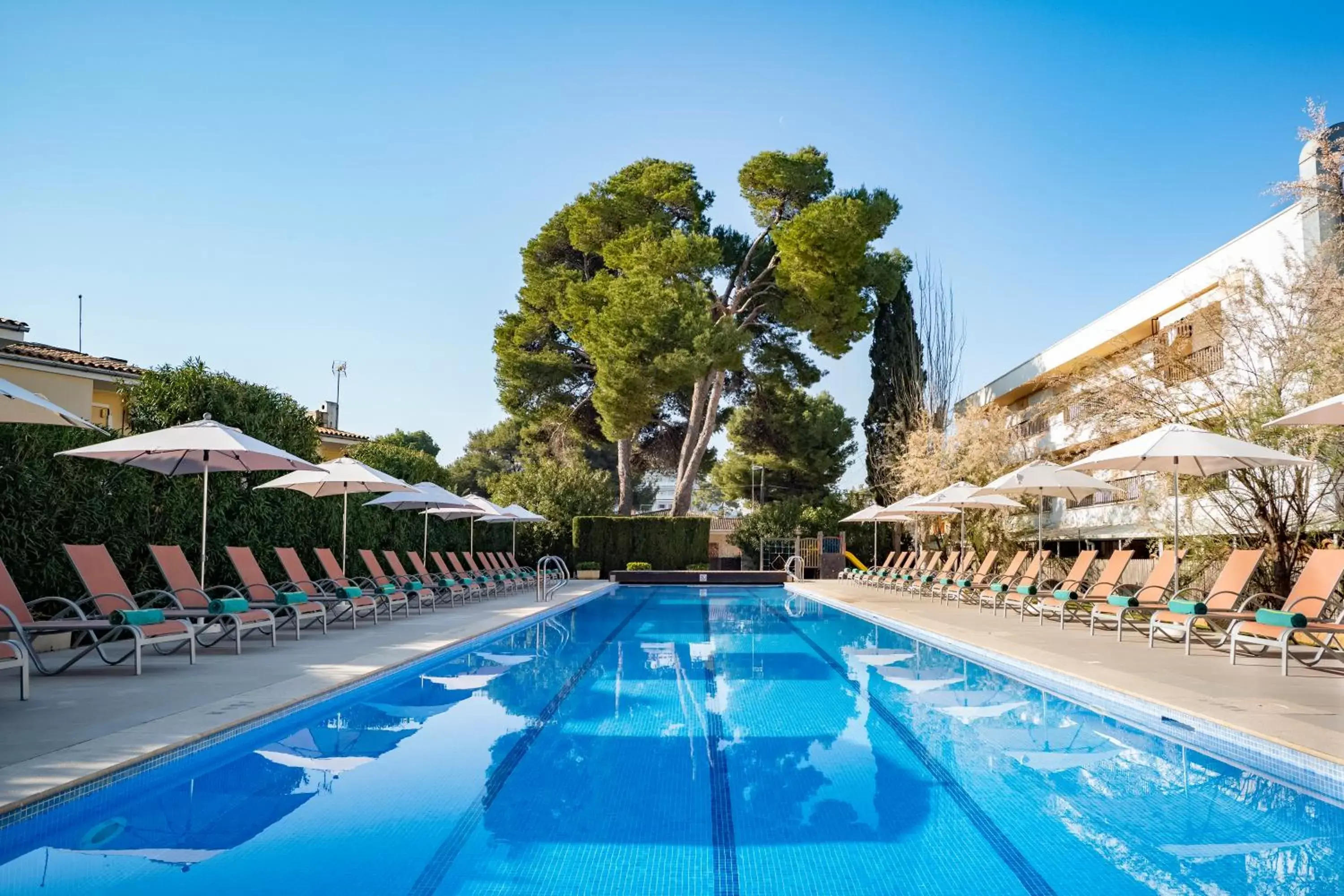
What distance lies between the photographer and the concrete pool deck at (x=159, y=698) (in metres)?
4.18

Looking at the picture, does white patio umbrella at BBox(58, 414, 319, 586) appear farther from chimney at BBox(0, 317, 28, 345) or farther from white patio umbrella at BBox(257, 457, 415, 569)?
chimney at BBox(0, 317, 28, 345)

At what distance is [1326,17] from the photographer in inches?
545

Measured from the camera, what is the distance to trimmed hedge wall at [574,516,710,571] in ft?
87.8

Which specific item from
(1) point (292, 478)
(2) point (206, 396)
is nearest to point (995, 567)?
(1) point (292, 478)

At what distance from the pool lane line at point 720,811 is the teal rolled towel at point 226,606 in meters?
4.17

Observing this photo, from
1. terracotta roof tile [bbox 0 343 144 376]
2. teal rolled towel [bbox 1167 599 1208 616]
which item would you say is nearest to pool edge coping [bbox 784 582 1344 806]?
teal rolled towel [bbox 1167 599 1208 616]

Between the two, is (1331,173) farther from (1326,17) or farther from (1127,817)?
(1127,817)

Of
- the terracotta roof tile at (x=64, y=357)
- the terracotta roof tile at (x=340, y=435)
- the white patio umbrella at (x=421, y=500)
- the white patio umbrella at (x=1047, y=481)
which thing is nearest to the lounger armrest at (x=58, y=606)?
Answer: the white patio umbrella at (x=421, y=500)

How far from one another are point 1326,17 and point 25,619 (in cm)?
1779

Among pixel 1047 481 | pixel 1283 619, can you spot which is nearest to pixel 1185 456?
pixel 1283 619

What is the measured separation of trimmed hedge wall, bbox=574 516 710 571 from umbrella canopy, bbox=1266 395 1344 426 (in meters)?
20.8

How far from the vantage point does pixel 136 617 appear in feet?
22.9

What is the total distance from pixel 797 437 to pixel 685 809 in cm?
2760

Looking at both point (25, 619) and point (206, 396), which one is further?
point (206, 396)
